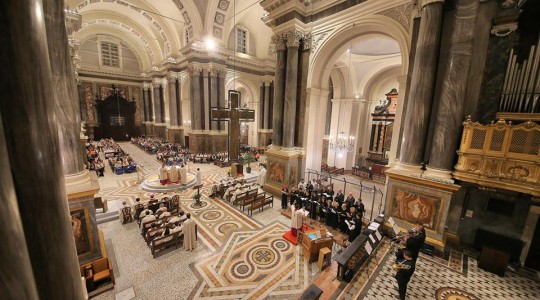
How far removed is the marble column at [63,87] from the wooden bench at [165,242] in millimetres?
2620

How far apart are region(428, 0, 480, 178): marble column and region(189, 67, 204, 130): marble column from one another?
1636 centimetres

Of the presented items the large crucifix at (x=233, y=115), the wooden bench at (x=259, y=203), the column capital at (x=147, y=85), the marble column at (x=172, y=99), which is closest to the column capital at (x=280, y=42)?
the large crucifix at (x=233, y=115)

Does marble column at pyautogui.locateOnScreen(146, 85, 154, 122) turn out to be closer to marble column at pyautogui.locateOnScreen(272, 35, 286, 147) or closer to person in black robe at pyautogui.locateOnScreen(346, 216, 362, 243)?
marble column at pyautogui.locateOnScreen(272, 35, 286, 147)

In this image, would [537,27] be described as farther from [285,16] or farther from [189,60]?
[189,60]

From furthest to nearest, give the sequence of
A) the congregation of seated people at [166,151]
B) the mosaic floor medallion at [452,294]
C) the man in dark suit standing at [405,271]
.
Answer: the congregation of seated people at [166,151] → the mosaic floor medallion at [452,294] → the man in dark suit standing at [405,271]

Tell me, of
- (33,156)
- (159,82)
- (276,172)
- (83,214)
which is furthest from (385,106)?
(159,82)

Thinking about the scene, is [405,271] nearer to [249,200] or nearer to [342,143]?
[249,200]

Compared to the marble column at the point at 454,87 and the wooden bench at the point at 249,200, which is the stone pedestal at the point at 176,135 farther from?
the marble column at the point at 454,87

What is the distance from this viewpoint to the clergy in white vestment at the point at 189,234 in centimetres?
607

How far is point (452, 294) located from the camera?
4648 millimetres

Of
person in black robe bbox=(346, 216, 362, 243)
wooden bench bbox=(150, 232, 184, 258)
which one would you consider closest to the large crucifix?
wooden bench bbox=(150, 232, 184, 258)

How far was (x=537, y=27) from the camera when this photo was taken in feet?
16.4

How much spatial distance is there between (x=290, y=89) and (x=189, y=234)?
7.25m

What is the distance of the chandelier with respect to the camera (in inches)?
609
